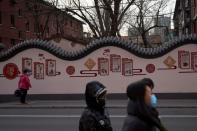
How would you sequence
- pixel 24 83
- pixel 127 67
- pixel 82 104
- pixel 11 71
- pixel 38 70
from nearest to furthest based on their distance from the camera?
pixel 82 104 < pixel 24 83 < pixel 127 67 < pixel 38 70 < pixel 11 71

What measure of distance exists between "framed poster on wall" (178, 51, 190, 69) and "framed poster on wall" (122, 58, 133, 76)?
2198 mm

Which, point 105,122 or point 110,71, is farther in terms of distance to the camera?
point 110,71

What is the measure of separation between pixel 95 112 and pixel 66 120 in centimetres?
1068

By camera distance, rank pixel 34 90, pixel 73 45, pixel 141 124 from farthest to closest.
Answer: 1. pixel 73 45
2. pixel 34 90
3. pixel 141 124

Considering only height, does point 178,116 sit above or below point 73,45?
below

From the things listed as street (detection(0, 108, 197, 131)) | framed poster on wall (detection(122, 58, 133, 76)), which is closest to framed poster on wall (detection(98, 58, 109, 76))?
framed poster on wall (detection(122, 58, 133, 76))

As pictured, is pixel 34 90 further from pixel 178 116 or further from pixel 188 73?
pixel 178 116

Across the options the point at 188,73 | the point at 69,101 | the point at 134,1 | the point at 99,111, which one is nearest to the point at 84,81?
the point at 69,101

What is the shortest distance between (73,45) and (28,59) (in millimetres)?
6735

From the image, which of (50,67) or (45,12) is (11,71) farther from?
(45,12)

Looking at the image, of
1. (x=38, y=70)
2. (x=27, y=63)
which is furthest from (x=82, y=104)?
(x=27, y=63)

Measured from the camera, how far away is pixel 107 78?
22.6 meters

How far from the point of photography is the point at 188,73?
71.4ft

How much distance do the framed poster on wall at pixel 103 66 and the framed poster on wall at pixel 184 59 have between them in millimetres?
3323
